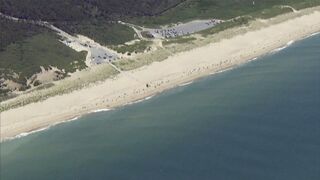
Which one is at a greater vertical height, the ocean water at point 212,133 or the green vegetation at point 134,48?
the green vegetation at point 134,48

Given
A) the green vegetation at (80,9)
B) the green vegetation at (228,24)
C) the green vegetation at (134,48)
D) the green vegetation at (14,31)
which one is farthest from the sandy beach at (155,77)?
the green vegetation at (80,9)

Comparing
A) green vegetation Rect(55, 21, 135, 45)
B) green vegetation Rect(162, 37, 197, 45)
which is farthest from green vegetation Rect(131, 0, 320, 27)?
green vegetation Rect(162, 37, 197, 45)

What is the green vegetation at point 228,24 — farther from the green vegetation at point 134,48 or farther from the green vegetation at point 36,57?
the green vegetation at point 36,57

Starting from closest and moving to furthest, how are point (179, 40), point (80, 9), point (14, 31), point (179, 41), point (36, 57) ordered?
1. point (36, 57)
2. point (14, 31)
3. point (179, 41)
4. point (179, 40)
5. point (80, 9)

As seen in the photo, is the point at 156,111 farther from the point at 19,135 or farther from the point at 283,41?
the point at 283,41

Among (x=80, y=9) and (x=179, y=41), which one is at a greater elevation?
(x=80, y=9)

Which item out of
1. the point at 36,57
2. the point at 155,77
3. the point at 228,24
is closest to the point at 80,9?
the point at 36,57

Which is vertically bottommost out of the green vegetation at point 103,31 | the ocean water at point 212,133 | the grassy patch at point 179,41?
the ocean water at point 212,133

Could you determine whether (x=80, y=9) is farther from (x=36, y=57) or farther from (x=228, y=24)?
(x=228, y=24)
